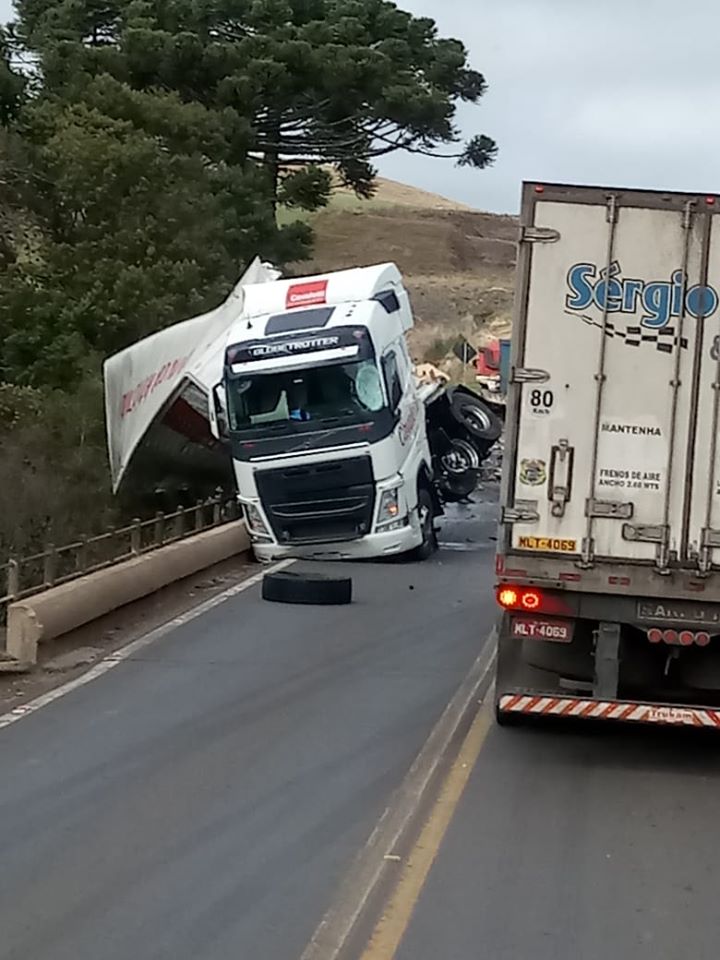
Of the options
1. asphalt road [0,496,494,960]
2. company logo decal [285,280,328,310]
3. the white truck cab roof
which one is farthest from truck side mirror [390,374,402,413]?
asphalt road [0,496,494,960]

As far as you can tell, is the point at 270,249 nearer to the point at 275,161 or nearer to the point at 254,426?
the point at 275,161

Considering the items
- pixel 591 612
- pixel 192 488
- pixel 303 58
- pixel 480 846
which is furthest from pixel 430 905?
pixel 303 58

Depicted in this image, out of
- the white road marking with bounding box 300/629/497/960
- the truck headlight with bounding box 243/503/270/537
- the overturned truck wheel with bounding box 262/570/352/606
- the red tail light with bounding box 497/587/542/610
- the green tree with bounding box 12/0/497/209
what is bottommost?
the overturned truck wheel with bounding box 262/570/352/606

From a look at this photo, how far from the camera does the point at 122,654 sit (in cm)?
1373

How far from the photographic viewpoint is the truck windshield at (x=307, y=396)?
2028 cm

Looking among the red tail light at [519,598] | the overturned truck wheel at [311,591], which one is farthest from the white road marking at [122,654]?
the red tail light at [519,598]

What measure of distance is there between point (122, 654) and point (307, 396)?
7.35 m

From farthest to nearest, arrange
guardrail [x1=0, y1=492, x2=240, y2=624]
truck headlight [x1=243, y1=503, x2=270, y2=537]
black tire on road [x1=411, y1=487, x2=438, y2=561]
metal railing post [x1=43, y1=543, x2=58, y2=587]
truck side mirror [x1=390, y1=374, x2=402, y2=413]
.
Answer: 1. black tire on road [x1=411, y1=487, x2=438, y2=561]
2. truck headlight [x1=243, y1=503, x2=270, y2=537]
3. truck side mirror [x1=390, y1=374, x2=402, y2=413]
4. metal railing post [x1=43, y1=543, x2=58, y2=587]
5. guardrail [x1=0, y1=492, x2=240, y2=624]

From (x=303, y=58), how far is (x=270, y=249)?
18.8 ft

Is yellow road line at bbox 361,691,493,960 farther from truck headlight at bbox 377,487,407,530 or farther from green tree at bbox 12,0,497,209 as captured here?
green tree at bbox 12,0,497,209

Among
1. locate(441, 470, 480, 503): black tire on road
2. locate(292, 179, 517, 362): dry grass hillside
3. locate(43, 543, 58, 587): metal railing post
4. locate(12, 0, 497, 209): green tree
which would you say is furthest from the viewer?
locate(292, 179, 517, 362): dry grass hillside

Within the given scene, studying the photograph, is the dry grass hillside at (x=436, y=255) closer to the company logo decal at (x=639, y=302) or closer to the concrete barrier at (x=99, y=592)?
the concrete barrier at (x=99, y=592)

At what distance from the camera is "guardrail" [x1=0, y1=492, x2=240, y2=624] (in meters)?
14.8

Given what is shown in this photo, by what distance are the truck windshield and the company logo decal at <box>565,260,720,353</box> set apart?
1103 centimetres
